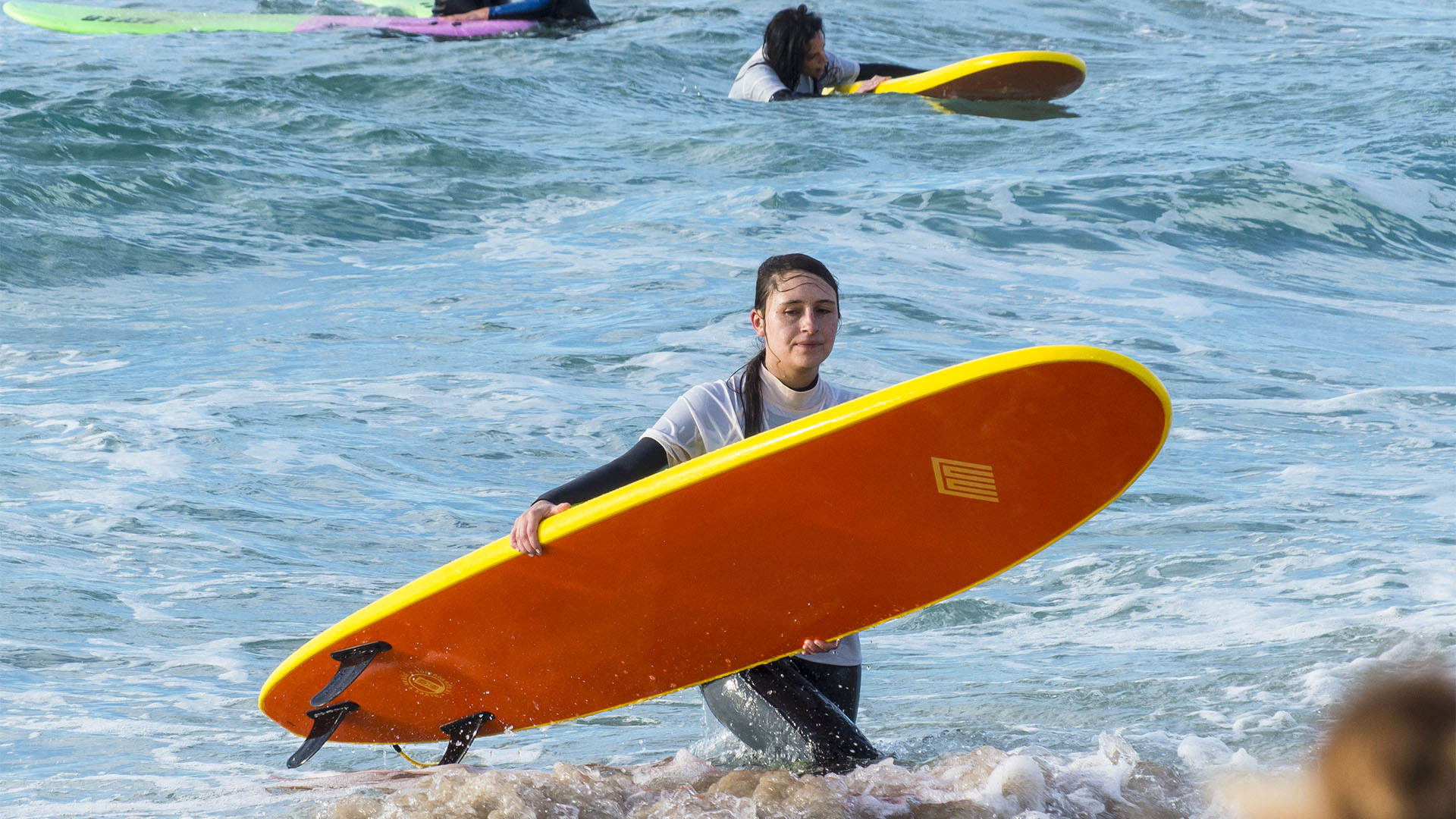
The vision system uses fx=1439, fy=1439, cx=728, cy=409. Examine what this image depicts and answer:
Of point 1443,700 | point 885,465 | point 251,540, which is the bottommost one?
point 251,540

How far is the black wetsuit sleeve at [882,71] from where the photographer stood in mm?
12961

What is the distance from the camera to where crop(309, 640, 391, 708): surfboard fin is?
3.09 meters

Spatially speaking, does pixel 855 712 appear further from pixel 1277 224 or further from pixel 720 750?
pixel 1277 224

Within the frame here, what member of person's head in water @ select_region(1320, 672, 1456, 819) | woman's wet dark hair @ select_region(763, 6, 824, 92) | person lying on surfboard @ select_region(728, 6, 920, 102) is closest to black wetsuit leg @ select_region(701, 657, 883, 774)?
person's head in water @ select_region(1320, 672, 1456, 819)

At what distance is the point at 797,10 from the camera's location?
38.2ft

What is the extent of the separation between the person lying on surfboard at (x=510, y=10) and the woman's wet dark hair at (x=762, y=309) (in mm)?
13276

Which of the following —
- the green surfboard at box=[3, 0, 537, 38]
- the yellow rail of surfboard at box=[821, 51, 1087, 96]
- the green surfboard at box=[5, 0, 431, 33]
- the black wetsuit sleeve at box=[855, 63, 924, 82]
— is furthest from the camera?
the green surfboard at box=[5, 0, 431, 33]

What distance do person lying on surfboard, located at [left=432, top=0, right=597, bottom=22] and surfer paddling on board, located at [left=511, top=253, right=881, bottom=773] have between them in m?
13.3

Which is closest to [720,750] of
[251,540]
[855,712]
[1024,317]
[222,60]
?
[855,712]

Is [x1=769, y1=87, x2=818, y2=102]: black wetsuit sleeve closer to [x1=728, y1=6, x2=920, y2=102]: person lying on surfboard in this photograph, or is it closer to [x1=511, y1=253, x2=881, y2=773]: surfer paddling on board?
[x1=728, y1=6, x2=920, y2=102]: person lying on surfboard

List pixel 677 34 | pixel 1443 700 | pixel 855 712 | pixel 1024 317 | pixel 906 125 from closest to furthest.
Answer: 1. pixel 1443 700
2. pixel 855 712
3. pixel 1024 317
4. pixel 906 125
5. pixel 677 34

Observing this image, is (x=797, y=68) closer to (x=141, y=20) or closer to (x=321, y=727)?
(x=141, y=20)

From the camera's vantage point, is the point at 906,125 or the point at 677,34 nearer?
the point at 906,125

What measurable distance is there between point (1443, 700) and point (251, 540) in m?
4.53
